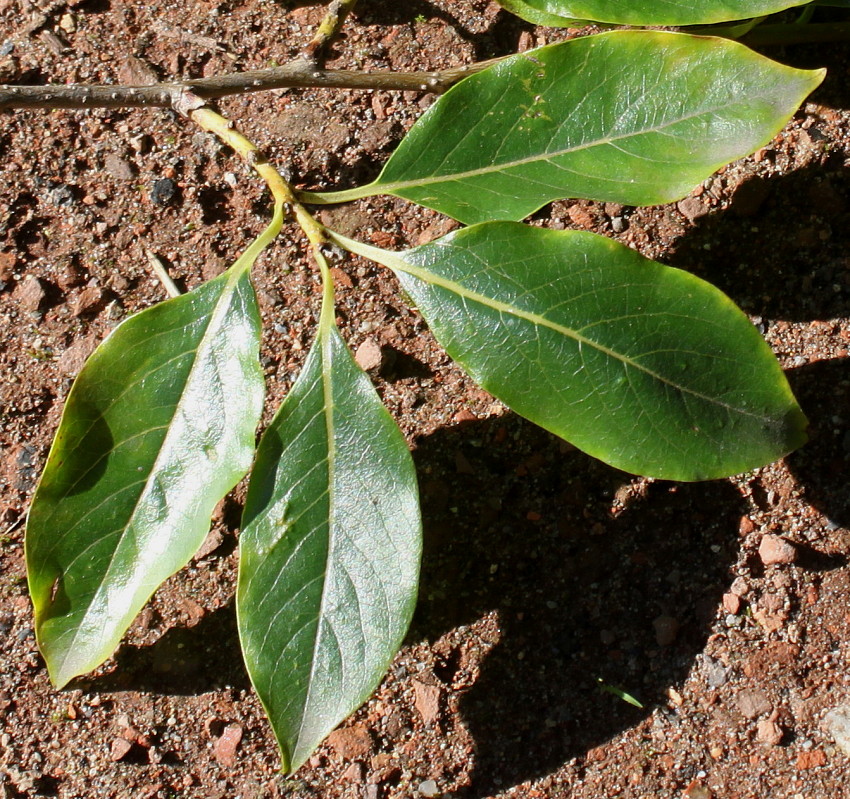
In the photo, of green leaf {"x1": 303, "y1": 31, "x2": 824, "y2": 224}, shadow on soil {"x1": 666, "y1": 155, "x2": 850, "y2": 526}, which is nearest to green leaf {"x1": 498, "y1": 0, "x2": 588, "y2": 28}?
green leaf {"x1": 303, "y1": 31, "x2": 824, "y2": 224}

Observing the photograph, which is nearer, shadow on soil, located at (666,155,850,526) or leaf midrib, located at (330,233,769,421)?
leaf midrib, located at (330,233,769,421)

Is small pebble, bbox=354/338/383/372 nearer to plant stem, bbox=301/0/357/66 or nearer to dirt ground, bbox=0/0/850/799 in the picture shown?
dirt ground, bbox=0/0/850/799

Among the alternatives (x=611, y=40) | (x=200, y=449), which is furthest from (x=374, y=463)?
(x=611, y=40)

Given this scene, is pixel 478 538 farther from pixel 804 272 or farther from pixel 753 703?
pixel 804 272

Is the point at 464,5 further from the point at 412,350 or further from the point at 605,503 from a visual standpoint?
the point at 605,503

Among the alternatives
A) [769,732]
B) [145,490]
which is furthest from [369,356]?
[769,732]

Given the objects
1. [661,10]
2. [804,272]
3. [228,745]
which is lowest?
[228,745]
